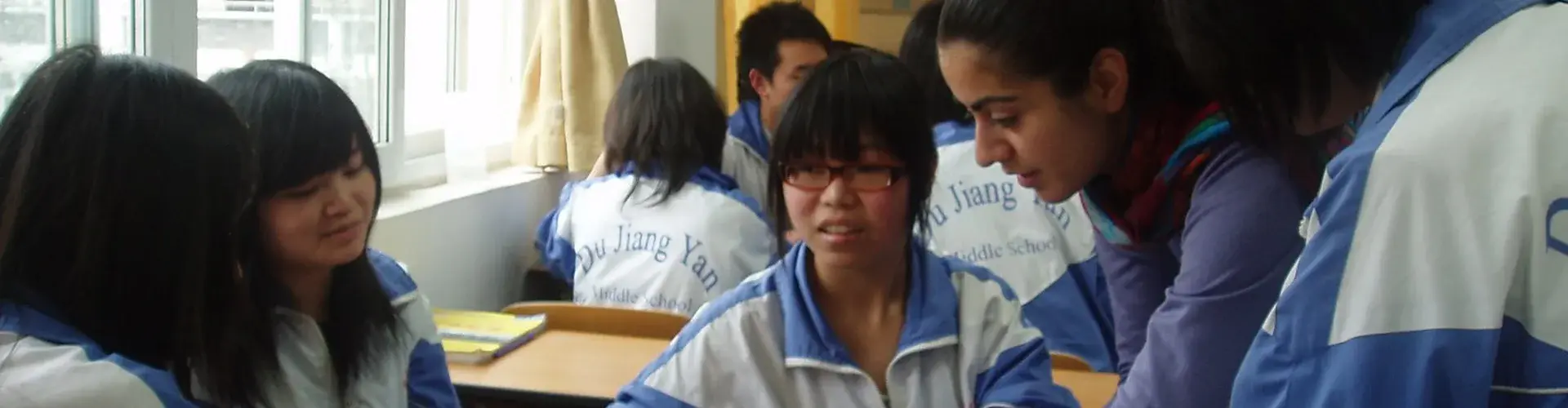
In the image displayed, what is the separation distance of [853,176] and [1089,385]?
686 millimetres

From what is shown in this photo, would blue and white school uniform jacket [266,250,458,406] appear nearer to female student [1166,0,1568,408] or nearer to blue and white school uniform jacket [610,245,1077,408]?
blue and white school uniform jacket [610,245,1077,408]

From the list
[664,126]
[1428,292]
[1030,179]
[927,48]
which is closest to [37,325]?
[1030,179]

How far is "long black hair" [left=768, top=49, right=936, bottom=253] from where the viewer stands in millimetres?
1306

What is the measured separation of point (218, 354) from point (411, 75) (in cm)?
202

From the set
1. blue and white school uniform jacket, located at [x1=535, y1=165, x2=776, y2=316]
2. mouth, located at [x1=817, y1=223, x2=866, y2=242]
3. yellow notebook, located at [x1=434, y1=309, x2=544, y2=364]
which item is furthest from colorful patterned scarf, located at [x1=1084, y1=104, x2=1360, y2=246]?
blue and white school uniform jacket, located at [x1=535, y1=165, x2=776, y2=316]

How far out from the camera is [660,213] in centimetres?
250

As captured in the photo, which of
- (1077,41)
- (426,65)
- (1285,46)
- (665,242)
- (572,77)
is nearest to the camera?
(1285,46)

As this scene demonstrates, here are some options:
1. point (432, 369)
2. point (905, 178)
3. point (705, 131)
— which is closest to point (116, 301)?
point (432, 369)

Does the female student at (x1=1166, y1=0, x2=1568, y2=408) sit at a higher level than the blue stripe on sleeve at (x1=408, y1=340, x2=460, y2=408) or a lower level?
higher

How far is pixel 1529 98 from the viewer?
637 mm

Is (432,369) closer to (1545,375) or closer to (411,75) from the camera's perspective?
(1545,375)

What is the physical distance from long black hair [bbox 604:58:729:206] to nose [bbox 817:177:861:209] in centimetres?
122

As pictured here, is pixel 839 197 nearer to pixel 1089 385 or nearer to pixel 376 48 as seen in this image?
pixel 1089 385

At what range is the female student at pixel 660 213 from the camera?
2.44 meters
